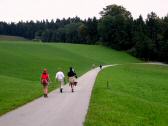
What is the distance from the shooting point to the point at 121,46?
5032 inches

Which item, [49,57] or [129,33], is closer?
[49,57]

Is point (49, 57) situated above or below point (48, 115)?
below

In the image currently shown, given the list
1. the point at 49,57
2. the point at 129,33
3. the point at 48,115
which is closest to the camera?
the point at 48,115

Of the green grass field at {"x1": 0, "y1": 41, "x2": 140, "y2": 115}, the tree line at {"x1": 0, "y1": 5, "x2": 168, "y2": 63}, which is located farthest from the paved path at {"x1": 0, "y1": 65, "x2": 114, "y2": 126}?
the tree line at {"x1": 0, "y1": 5, "x2": 168, "y2": 63}

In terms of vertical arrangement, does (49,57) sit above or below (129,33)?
below

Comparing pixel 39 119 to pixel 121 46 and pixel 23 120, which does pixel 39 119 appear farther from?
pixel 121 46

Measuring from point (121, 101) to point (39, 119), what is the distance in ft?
24.5

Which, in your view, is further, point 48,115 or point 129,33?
point 129,33

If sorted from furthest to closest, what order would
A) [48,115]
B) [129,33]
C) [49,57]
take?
1. [129,33]
2. [49,57]
3. [48,115]

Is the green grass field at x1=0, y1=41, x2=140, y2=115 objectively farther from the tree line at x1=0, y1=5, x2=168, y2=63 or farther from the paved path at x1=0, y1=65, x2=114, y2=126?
the paved path at x1=0, y1=65, x2=114, y2=126

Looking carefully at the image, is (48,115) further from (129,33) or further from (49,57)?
(129,33)

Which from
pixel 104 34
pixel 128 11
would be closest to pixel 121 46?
pixel 104 34

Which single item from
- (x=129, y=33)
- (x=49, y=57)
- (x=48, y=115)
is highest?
Result: (x=129, y=33)

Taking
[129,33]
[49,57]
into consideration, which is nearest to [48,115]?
[49,57]
